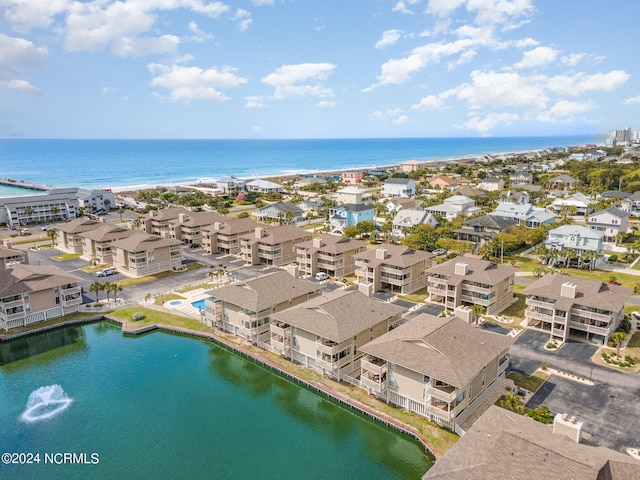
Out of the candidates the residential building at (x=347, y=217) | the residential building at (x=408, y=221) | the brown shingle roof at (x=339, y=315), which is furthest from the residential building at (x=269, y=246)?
the brown shingle roof at (x=339, y=315)

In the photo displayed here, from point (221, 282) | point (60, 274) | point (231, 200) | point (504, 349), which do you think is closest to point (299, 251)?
point (221, 282)

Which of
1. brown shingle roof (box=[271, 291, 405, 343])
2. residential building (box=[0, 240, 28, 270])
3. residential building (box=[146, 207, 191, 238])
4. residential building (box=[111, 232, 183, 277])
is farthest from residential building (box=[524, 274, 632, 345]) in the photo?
residential building (box=[0, 240, 28, 270])

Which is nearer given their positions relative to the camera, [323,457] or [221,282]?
[323,457]

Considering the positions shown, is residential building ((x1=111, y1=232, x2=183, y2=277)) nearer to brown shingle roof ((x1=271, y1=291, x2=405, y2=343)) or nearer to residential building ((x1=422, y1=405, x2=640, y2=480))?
brown shingle roof ((x1=271, y1=291, x2=405, y2=343))

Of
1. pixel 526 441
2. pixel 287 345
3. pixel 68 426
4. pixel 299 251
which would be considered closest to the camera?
pixel 526 441

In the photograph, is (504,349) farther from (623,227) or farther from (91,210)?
(91,210)

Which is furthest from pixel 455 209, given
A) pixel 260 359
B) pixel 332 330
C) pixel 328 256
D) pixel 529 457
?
pixel 529 457
